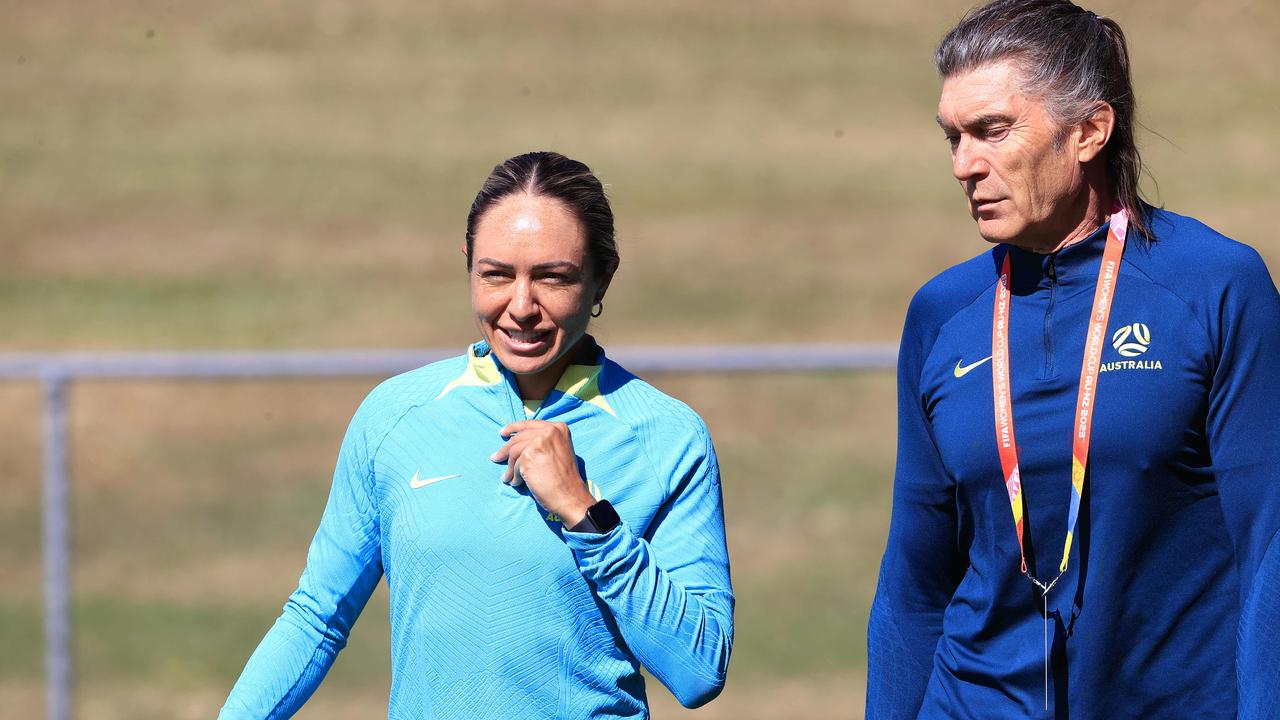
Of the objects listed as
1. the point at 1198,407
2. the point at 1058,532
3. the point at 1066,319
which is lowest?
the point at 1058,532

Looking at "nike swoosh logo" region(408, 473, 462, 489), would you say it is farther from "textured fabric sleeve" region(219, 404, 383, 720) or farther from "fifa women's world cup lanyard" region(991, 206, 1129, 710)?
"fifa women's world cup lanyard" region(991, 206, 1129, 710)

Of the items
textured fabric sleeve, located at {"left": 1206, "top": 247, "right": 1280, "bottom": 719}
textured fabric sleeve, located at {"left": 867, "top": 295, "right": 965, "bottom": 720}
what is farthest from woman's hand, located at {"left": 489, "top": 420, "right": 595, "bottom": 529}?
textured fabric sleeve, located at {"left": 1206, "top": 247, "right": 1280, "bottom": 719}

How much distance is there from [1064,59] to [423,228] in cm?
965

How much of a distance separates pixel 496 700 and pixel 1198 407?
4.42 feet

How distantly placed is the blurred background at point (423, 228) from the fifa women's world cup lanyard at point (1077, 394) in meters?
4.51

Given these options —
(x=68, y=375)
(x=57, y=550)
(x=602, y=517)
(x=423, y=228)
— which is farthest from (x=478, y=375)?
(x=423, y=228)

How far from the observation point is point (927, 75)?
13422 mm

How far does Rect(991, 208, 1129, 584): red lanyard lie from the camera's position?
2686 mm

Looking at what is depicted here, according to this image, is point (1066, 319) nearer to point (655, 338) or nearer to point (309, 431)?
point (309, 431)

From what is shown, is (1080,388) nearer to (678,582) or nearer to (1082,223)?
(1082,223)

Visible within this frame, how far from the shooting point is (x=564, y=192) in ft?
9.41

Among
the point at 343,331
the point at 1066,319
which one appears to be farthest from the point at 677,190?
the point at 1066,319

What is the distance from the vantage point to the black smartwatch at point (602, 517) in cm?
264

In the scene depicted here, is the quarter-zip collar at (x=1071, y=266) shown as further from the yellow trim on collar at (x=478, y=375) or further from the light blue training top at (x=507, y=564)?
the yellow trim on collar at (x=478, y=375)
